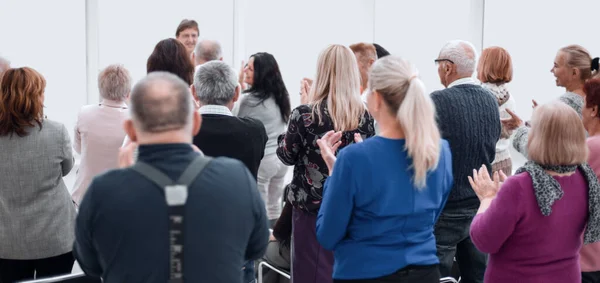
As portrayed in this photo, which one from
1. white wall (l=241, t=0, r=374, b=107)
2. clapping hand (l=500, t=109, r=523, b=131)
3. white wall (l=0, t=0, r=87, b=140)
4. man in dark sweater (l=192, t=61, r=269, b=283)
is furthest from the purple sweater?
white wall (l=0, t=0, r=87, b=140)

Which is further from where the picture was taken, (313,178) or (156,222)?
(313,178)

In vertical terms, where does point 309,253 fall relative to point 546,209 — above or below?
below

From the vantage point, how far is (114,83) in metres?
3.53

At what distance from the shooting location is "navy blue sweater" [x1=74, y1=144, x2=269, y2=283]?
1753mm

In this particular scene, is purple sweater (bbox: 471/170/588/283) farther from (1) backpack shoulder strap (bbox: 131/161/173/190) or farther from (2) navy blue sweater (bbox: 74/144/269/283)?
(1) backpack shoulder strap (bbox: 131/161/173/190)

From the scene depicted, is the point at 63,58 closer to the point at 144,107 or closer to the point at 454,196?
the point at 454,196

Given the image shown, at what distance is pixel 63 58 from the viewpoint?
5637 millimetres

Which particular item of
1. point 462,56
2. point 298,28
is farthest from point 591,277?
point 298,28

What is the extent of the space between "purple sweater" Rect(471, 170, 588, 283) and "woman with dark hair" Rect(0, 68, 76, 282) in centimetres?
182

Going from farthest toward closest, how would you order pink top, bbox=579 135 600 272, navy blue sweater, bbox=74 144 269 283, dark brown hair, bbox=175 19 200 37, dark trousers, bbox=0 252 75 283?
dark brown hair, bbox=175 19 200 37, dark trousers, bbox=0 252 75 283, pink top, bbox=579 135 600 272, navy blue sweater, bbox=74 144 269 283

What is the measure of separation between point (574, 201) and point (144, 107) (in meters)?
1.57

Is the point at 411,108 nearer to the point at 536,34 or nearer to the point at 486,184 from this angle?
the point at 486,184

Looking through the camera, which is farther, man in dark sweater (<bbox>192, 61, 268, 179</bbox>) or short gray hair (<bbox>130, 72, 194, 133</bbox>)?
man in dark sweater (<bbox>192, 61, 268, 179</bbox>)

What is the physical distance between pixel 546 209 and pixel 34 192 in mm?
A: 2122
